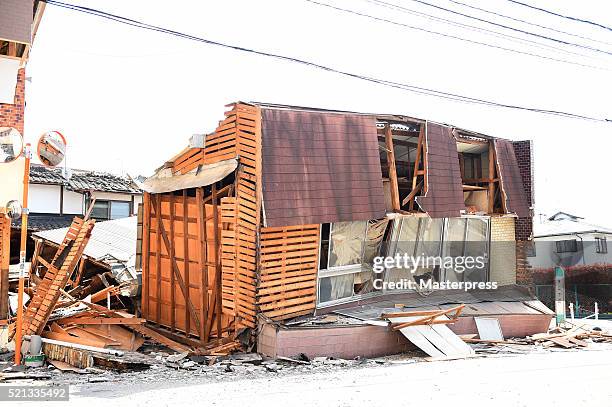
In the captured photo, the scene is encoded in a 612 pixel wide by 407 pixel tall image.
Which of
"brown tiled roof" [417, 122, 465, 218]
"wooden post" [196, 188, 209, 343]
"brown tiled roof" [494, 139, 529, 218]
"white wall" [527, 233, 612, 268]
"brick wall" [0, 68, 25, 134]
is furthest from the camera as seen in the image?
"white wall" [527, 233, 612, 268]

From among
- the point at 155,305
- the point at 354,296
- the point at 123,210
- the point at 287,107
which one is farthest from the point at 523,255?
the point at 123,210

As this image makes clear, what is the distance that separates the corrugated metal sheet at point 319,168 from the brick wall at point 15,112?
18.5 feet

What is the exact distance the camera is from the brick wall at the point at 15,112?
12.5 meters

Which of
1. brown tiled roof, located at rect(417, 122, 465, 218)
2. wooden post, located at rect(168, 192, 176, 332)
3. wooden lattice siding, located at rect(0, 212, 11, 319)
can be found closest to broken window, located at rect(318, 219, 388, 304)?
brown tiled roof, located at rect(417, 122, 465, 218)

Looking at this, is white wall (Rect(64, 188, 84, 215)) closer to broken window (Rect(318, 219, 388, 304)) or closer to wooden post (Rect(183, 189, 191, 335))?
wooden post (Rect(183, 189, 191, 335))

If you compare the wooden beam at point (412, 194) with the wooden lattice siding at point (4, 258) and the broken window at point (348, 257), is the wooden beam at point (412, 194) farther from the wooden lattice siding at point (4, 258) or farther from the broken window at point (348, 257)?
the wooden lattice siding at point (4, 258)

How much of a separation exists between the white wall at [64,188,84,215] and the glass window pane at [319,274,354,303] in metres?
23.7

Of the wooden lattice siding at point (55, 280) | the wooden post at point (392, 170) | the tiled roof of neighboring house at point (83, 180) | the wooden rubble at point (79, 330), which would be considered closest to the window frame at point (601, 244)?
the wooden post at point (392, 170)

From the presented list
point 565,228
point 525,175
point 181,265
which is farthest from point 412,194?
point 565,228

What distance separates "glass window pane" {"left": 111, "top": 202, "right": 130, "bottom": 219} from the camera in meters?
34.6

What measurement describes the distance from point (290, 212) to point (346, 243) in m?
2.62

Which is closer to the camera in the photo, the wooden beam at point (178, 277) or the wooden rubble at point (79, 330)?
the wooden rubble at point (79, 330)

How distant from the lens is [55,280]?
12.8 m

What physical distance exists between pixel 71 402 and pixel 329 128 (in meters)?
8.21
